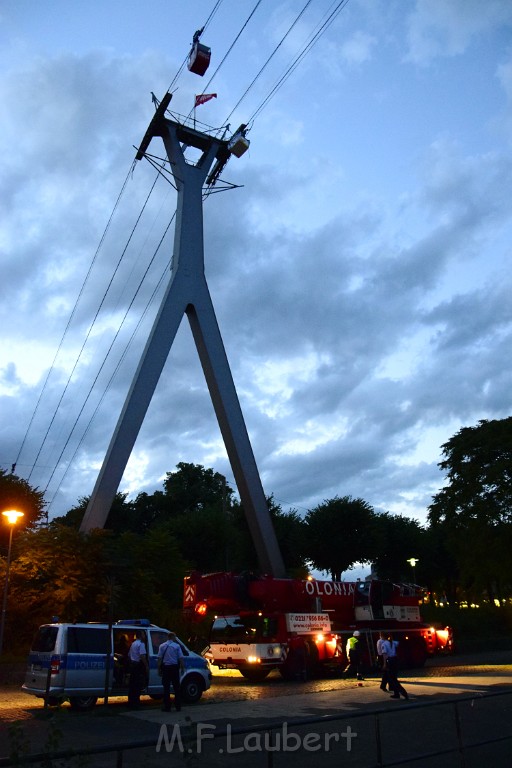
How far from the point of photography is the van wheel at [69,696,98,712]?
1271cm

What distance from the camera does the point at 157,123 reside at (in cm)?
3130

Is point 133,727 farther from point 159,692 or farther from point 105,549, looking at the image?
point 105,549

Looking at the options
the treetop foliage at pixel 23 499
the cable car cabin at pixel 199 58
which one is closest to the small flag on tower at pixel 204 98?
the cable car cabin at pixel 199 58

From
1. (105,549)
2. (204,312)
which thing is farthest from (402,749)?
(204,312)

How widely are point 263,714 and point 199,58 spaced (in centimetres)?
2194

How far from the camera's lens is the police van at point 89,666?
12500 millimetres

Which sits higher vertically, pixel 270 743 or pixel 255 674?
pixel 270 743

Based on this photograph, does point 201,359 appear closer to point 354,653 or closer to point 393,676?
point 354,653

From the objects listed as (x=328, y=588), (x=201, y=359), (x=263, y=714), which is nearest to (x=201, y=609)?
(x=328, y=588)

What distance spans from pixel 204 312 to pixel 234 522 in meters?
27.5

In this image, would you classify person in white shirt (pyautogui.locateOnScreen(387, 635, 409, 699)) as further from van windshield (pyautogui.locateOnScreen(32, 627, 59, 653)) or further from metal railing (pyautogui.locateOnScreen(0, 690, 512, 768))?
van windshield (pyautogui.locateOnScreen(32, 627, 59, 653))

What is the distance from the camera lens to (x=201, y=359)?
29.8 m

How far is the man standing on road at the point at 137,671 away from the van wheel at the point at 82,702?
831 mm

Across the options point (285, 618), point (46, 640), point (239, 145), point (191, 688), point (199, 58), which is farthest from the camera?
point (239, 145)
